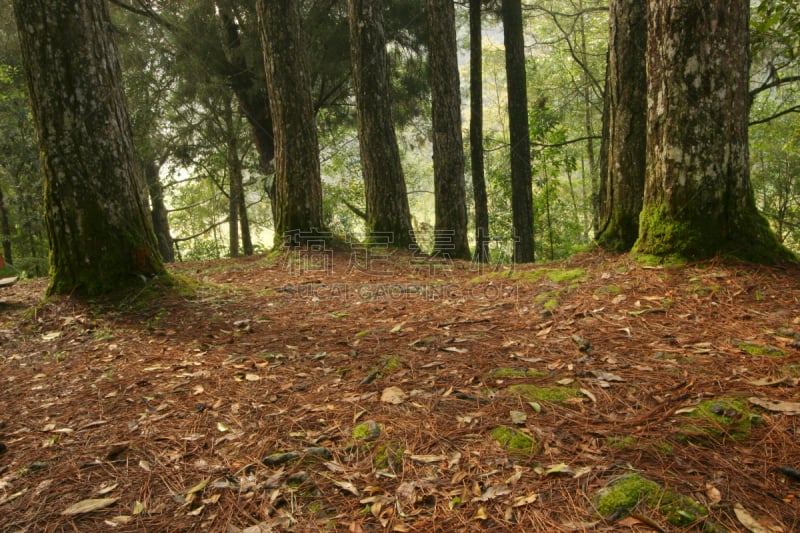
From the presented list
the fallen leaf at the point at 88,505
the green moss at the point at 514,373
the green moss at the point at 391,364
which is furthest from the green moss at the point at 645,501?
the fallen leaf at the point at 88,505

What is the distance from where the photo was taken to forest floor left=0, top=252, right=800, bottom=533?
188cm

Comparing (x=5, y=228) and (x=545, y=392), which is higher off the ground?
(x=5, y=228)

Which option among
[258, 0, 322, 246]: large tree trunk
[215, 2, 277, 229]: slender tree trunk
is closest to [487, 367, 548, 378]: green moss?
[258, 0, 322, 246]: large tree trunk

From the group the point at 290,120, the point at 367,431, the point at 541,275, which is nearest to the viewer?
the point at 367,431

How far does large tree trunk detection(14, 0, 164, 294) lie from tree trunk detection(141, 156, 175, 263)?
413 inches

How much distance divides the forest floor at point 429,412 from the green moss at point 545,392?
12mm

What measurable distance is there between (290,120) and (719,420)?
6.72m

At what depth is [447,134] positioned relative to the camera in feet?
28.9

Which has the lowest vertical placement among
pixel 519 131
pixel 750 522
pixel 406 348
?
pixel 750 522

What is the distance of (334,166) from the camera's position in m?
18.8

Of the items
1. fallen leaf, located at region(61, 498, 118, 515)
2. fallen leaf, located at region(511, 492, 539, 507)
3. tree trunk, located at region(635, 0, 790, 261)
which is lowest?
fallen leaf, located at region(511, 492, 539, 507)

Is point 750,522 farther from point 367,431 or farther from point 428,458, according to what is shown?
point 367,431

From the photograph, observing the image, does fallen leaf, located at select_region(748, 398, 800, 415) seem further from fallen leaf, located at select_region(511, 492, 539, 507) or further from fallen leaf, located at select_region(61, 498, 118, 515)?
fallen leaf, located at select_region(61, 498, 118, 515)

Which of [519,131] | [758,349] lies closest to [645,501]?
[758,349]
